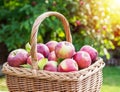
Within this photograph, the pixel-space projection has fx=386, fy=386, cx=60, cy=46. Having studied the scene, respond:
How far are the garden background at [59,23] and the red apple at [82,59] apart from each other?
260 cm

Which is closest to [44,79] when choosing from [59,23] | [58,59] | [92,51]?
[58,59]

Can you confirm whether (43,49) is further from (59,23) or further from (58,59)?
(59,23)

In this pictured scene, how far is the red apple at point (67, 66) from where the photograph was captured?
186cm

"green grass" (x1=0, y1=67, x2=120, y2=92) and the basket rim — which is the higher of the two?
the basket rim

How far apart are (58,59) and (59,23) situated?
2.89m

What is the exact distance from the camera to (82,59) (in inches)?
76.4

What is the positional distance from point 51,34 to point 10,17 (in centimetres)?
59

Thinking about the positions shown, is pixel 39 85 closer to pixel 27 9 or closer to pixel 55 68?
pixel 55 68

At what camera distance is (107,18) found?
508 centimetres

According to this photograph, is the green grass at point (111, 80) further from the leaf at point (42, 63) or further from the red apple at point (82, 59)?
the leaf at point (42, 63)

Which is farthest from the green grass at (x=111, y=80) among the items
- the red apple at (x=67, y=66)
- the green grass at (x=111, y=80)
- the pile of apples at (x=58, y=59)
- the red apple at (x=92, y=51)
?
the red apple at (x=67, y=66)

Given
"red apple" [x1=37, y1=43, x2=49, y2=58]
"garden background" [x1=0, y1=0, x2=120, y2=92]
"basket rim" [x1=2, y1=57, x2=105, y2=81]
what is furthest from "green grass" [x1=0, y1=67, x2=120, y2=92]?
"basket rim" [x1=2, y1=57, x2=105, y2=81]

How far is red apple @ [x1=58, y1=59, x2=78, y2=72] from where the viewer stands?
1.86m

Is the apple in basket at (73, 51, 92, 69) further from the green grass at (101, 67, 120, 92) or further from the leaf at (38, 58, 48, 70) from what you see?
the green grass at (101, 67, 120, 92)
